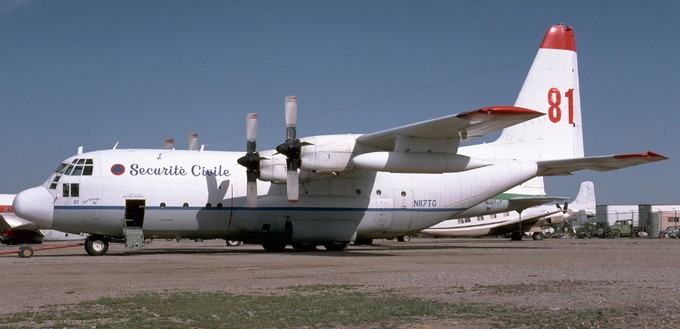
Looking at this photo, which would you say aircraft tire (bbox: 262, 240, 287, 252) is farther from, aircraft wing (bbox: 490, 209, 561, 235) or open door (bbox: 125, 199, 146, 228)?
aircraft wing (bbox: 490, 209, 561, 235)

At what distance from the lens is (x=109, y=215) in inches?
975

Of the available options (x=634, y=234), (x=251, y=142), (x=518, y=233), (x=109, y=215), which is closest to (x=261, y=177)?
(x=251, y=142)

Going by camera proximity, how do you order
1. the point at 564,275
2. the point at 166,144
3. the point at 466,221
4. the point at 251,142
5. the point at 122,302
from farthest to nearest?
the point at 466,221 < the point at 166,144 < the point at 251,142 < the point at 564,275 < the point at 122,302

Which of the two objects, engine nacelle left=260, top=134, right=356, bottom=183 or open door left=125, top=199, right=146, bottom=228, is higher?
engine nacelle left=260, top=134, right=356, bottom=183

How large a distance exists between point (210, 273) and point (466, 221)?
35079 millimetres

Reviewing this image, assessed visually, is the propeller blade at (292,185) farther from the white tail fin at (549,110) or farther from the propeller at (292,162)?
the white tail fin at (549,110)

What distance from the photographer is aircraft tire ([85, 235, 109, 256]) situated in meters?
25.2

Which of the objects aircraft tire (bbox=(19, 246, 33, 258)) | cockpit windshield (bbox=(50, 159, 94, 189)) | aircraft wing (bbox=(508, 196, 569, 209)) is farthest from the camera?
aircraft wing (bbox=(508, 196, 569, 209))

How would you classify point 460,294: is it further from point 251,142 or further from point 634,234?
point 634,234

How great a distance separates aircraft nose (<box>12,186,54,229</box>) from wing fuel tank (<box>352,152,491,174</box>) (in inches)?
425

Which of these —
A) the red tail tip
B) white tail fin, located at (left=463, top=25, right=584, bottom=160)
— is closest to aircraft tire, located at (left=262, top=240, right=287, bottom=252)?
white tail fin, located at (left=463, top=25, right=584, bottom=160)

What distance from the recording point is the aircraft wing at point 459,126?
70.6 feet

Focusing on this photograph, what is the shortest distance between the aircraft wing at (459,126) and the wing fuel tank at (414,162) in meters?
0.67

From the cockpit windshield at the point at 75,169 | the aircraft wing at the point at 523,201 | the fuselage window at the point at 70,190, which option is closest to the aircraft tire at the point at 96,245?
the fuselage window at the point at 70,190
